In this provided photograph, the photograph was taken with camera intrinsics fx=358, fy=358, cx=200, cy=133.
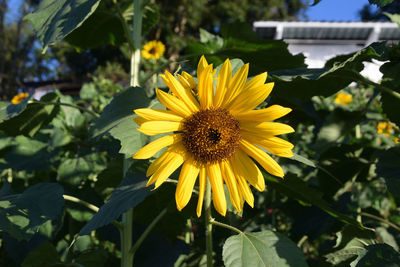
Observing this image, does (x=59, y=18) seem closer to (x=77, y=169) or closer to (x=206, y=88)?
(x=206, y=88)

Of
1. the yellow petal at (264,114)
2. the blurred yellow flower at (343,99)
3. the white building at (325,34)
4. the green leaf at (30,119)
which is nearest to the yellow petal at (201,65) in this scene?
the yellow petal at (264,114)

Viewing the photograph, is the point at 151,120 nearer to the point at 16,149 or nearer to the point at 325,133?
the point at 325,133

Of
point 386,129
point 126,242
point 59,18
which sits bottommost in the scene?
point 386,129

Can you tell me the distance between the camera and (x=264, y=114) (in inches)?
24.0

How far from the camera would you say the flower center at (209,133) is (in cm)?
66

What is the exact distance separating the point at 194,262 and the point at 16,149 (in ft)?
2.83

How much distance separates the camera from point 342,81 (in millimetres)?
846

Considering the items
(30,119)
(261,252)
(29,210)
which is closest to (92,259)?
(29,210)

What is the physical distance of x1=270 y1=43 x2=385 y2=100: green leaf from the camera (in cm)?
69

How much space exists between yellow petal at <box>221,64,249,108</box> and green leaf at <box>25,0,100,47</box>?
12.3 inches

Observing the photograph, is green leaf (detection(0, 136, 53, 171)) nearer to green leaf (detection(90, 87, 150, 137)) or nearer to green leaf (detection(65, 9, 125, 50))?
green leaf (detection(65, 9, 125, 50))

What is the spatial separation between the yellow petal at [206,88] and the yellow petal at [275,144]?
10 cm

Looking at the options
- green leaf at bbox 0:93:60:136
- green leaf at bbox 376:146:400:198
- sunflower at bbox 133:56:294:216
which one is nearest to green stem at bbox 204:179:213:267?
sunflower at bbox 133:56:294:216

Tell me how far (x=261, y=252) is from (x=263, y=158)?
188 mm
